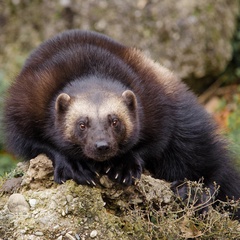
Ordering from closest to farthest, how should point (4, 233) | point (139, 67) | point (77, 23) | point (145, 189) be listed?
1. point (4, 233)
2. point (145, 189)
3. point (139, 67)
4. point (77, 23)

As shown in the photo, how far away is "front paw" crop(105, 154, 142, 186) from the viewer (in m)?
5.26

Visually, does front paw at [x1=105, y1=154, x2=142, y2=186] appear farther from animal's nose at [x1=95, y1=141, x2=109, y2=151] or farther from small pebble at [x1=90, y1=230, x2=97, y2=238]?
small pebble at [x1=90, y1=230, x2=97, y2=238]

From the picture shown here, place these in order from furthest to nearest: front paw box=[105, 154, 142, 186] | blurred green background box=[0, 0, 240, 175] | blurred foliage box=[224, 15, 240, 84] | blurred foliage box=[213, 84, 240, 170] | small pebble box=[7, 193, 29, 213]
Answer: blurred foliage box=[224, 15, 240, 84] → blurred green background box=[0, 0, 240, 175] → blurred foliage box=[213, 84, 240, 170] → front paw box=[105, 154, 142, 186] → small pebble box=[7, 193, 29, 213]

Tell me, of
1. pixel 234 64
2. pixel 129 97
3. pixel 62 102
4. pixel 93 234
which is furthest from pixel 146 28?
pixel 93 234

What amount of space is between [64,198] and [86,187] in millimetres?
194

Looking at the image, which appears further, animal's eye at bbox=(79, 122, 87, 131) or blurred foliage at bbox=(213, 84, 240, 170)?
blurred foliage at bbox=(213, 84, 240, 170)

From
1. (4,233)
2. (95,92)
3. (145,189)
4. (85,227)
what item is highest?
(95,92)

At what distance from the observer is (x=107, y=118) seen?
5.14m

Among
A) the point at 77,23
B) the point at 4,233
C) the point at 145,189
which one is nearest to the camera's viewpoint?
the point at 4,233

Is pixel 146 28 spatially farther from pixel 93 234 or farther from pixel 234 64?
pixel 93 234

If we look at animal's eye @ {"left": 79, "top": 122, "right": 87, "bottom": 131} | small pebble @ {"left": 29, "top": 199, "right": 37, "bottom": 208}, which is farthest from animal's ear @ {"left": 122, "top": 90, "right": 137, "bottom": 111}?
small pebble @ {"left": 29, "top": 199, "right": 37, "bottom": 208}

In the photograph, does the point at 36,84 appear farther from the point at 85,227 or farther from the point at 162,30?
the point at 162,30

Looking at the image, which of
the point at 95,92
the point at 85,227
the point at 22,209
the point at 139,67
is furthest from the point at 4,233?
the point at 139,67

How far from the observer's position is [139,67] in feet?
19.0
